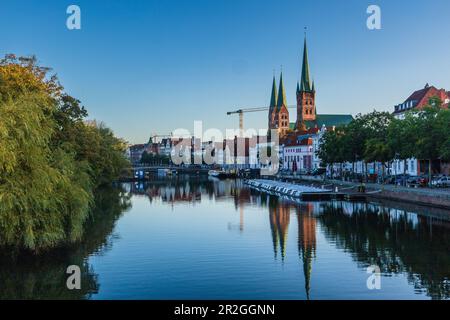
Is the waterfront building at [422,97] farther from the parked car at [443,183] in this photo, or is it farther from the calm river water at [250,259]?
the calm river water at [250,259]

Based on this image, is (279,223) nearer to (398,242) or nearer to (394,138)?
(398,242)

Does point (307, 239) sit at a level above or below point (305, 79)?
below

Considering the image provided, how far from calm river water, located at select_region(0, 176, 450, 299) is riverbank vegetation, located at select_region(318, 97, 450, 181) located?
10470mm

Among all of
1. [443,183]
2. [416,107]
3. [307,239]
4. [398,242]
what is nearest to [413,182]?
[443,183]

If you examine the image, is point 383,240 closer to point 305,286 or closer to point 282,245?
point 282,245

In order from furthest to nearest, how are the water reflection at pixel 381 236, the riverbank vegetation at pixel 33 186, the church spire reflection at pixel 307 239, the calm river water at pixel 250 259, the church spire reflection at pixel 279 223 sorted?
the church spire reflection at pixel 279 223
the church spire reflection at pixel 307 239
the water reflection at pixel 381 236
the riverbank vegetation at pixel 33 186
the calm river water at pixel 250 259

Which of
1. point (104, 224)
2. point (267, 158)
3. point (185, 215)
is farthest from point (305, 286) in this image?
point (267, 158)

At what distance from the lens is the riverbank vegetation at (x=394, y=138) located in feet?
188

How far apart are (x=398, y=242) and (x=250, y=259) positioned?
10845mm

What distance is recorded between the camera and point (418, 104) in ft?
335

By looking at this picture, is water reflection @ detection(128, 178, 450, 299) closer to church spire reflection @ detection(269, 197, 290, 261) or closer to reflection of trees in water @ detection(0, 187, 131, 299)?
church spire reflection @ detection(269, 197, 290, 261)

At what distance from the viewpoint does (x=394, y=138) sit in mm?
68812

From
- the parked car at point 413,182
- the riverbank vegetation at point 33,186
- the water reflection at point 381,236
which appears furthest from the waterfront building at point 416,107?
the riverbank vegetation at point 33,186

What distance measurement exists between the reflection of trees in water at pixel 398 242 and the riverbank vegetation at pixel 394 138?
29.9ft
